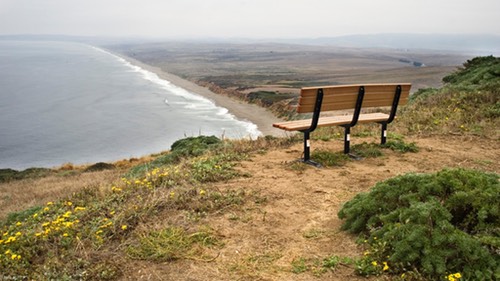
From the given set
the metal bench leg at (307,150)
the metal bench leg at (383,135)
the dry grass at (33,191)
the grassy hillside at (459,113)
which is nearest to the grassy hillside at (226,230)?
the metal bench leg at (307,150)

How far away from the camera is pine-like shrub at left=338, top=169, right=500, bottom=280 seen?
3.53 m

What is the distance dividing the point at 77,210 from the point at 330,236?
128 inches

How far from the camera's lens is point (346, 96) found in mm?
7652

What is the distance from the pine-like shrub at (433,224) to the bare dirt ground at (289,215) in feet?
0.99

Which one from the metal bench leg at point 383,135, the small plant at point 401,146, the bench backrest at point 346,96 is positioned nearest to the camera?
the bench backrest at point 346,96

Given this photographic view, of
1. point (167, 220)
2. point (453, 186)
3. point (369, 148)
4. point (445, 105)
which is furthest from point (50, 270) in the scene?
point (445, 105)

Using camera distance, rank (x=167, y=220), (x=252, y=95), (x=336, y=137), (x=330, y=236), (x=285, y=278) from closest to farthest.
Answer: (x=285, y=278), (x=330, y=236), (x=167, y=220), (x=336, y=137), (x=252, y=95)

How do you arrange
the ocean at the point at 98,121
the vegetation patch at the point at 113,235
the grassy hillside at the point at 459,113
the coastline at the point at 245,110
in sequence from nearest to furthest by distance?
the vegetation patch at the point at 113,235 → the grassy hillside at the point at 459,113 → the ocean at the point at 98,121 → the coastline at the point at 245,110

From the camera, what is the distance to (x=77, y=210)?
5855mm

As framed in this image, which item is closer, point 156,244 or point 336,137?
point 156,244

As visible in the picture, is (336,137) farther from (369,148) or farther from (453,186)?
(453,186)

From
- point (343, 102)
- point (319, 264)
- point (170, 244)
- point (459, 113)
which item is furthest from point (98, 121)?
point (319, 264)

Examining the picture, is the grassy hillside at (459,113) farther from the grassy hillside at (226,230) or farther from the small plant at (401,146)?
the grassy hillside at (226,230)

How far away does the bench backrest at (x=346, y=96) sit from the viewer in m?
7.16
